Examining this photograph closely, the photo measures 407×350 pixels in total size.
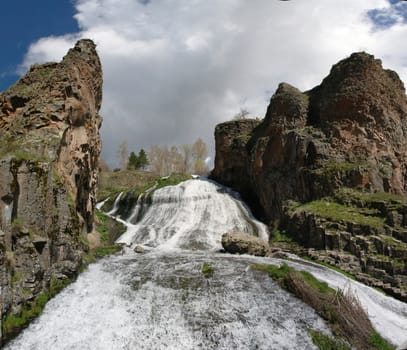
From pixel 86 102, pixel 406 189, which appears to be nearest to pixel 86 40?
pixel 86 102

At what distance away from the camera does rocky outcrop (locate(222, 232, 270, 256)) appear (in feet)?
51.8

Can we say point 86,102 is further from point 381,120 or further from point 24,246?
point 381,120

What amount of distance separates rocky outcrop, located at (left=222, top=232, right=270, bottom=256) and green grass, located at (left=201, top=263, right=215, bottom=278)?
392 centimetres

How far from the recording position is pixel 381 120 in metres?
21.8

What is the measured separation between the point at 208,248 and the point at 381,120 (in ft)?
46.9

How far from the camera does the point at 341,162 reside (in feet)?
69.3

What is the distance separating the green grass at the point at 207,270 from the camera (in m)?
11.6

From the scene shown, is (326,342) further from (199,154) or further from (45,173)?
(199,154)

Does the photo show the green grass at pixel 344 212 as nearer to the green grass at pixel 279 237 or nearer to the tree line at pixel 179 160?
the green grass at pixel 279 237

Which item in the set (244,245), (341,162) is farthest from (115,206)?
(341,162)

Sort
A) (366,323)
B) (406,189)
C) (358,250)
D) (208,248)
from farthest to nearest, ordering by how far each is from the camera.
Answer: (406,189), (208,248), (358,250), (366,323)

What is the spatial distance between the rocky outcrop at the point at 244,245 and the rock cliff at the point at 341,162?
127 inches

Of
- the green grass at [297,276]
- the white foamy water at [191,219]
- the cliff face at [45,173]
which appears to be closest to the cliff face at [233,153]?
the white foamy water at [191,219]

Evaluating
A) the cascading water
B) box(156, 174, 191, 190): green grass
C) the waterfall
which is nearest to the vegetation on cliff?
the cascading water
